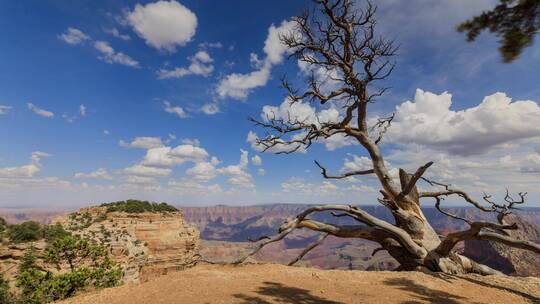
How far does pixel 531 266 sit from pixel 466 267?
11860 cm

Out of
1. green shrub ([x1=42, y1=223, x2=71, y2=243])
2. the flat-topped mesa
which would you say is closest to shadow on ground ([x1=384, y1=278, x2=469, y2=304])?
green shrub ([x1=42, y1=223, x2=71, y2=243])

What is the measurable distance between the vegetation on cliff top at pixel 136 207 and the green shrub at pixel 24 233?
21.5m

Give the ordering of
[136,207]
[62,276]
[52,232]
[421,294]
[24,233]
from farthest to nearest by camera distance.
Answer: [136,207] < [52,232] < [24,233] < [62,276] < [421,294]

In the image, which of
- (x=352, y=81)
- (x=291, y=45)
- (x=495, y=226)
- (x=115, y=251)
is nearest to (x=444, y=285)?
(x=495, y=226)

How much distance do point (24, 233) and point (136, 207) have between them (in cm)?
2769

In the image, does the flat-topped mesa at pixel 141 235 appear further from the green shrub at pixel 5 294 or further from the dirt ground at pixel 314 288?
the dirt ground at pixel 314 288

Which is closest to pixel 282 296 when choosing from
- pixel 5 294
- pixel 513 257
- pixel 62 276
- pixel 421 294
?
pixel 421 294

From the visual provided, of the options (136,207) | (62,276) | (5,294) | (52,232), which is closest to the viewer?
(62,276)

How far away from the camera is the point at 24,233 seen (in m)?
41.2

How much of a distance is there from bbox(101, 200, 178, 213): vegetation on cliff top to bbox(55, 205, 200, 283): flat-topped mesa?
25.9 inches

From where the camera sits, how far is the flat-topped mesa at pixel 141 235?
167 feet

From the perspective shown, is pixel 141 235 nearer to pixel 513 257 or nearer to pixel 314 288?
pixel 314 288

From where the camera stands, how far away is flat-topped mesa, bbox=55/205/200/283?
167 ft

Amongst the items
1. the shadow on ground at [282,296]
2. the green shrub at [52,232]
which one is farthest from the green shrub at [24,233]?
the shadow on ground at [282,296]
